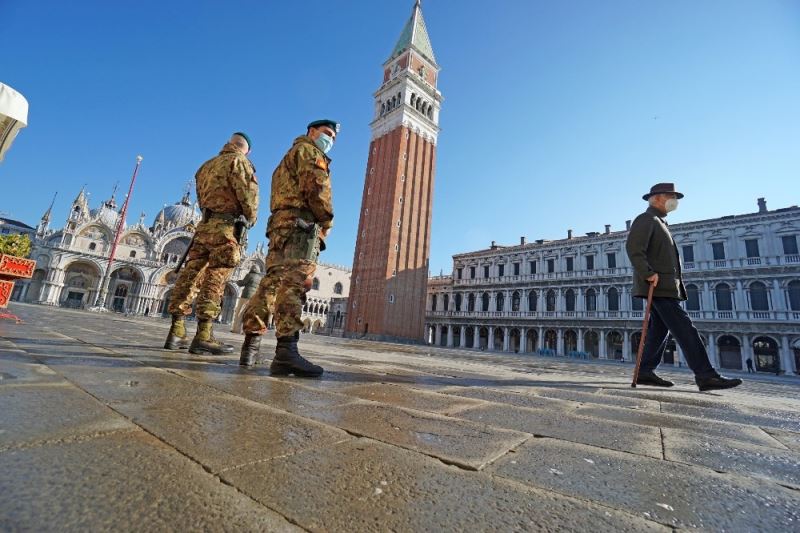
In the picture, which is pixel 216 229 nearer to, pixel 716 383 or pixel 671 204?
pixel 671 204

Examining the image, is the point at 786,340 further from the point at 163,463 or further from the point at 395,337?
the point at 163,463

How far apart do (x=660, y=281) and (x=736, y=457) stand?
274cm

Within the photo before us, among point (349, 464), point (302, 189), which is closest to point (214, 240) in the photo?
point (302, 189)

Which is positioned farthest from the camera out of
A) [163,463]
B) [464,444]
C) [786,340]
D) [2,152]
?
[786,340]

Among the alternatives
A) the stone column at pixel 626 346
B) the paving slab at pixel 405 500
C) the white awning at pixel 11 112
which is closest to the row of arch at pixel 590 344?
the stone column at pixel 626 346

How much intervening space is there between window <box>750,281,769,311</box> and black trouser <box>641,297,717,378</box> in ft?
85.6

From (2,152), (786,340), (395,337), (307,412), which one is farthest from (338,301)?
(307,412)

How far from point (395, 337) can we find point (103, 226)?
34.2m

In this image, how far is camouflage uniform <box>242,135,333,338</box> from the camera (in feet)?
9.46

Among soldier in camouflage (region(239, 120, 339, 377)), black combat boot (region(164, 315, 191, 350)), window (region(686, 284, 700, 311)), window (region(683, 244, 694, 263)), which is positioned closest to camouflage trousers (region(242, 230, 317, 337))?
soldier in camouflage (region(239, 120, 339, 377))

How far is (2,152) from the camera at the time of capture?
4.28 m

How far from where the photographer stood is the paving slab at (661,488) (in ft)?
2.54

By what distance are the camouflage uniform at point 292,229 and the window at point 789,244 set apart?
30.2m

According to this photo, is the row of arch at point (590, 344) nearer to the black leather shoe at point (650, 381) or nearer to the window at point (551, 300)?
the window at point (551, 300)
